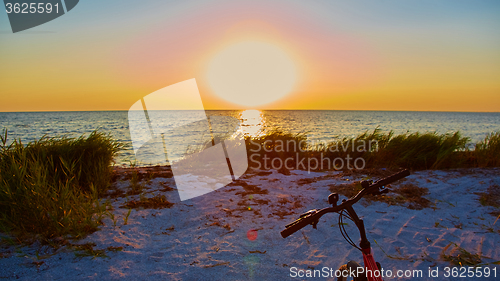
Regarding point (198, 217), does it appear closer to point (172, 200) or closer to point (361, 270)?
point (172, 200)

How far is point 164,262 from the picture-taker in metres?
3.11

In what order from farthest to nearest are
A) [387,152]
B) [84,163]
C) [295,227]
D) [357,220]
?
[387,152]
[84,163]
[357,220]
[295,227]

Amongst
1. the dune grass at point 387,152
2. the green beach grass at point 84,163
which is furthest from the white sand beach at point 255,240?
the dune grass at point 387,152

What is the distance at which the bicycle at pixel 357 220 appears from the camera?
143cm

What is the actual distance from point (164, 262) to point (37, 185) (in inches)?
77.6

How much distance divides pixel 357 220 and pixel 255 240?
2.39 metres

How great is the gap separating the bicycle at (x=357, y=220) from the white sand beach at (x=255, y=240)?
4.39 feet

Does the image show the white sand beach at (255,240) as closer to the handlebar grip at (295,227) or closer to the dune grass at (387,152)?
the dune grass at (387,152)

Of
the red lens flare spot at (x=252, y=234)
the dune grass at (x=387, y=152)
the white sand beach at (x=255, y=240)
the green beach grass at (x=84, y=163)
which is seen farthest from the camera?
the dune grass at (x=387, y=152)

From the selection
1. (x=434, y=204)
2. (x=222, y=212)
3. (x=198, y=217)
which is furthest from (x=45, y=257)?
(x=434, y=204)

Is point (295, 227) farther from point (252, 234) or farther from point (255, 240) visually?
point (252, 234)

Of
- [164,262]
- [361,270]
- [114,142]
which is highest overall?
[114,142]

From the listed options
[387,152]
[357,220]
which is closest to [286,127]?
[387,152]

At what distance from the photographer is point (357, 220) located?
1.58m
